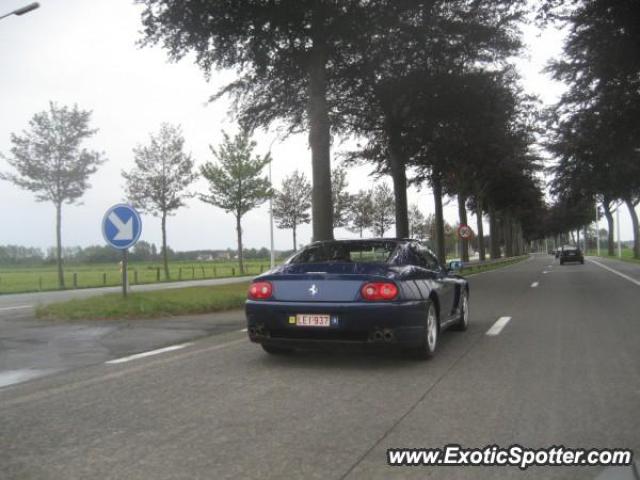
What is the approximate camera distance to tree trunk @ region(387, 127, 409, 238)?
23.4 meters

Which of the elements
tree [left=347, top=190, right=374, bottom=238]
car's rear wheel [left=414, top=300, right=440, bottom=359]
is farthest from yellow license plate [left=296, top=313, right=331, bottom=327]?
tree [left=347, top=190, right=374, bottom=238]

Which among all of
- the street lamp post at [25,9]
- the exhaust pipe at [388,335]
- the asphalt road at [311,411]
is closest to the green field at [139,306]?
the asphalt road at [311,411]

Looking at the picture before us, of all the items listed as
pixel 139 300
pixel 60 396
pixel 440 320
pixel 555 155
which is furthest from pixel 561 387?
pixel 555 155

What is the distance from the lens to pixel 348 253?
678 cm

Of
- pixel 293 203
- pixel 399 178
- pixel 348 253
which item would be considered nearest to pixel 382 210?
pixel 293 203

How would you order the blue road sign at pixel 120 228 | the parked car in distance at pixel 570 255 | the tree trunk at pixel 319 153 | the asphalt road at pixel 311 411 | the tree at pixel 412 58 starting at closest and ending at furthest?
the asphalt road at pixel 311 411, the blue road sign at pixel 120 228, the tree trunk at pixel 319 153, the tree at pixel 412 58, the parked car in distance at pixel 570 255

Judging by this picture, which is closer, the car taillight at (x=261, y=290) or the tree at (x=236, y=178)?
the car taillight at (x=261, y=290)

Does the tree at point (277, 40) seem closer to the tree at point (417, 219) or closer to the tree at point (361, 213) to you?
the tree at point (361, 213)

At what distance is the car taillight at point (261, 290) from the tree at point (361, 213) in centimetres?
4439

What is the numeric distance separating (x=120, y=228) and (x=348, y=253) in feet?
19.7

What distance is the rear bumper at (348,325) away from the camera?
569 centimetres

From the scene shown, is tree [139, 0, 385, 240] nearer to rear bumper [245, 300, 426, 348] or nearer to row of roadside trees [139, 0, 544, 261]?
row of roadside trees [139, 0, 544, 261]

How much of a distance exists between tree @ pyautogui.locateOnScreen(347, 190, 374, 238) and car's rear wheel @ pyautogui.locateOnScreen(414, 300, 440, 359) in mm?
43810

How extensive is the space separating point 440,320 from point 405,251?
890 millimetres
